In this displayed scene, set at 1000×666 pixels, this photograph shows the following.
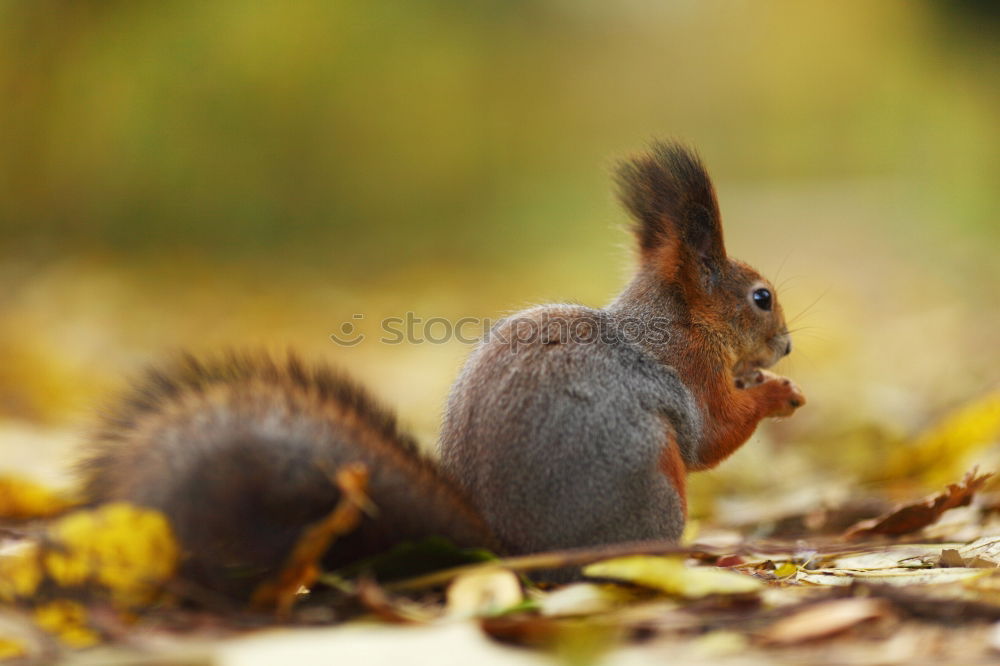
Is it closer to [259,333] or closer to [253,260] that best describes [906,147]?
[253,260]

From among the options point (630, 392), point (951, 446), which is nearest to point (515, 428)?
point (630, 392)

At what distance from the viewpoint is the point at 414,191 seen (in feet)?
30.6

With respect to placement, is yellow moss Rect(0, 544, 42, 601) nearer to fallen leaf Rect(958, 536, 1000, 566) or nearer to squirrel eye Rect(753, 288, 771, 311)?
fallen leaf Rect(958, 536, 1000, 566)

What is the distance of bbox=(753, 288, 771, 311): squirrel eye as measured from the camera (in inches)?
87.1

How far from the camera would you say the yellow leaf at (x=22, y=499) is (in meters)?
2.29

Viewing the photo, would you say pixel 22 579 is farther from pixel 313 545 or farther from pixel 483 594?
pixel 483 594

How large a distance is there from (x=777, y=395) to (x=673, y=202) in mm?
453

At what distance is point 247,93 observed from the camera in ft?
26.1

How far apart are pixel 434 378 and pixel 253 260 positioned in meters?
3.93

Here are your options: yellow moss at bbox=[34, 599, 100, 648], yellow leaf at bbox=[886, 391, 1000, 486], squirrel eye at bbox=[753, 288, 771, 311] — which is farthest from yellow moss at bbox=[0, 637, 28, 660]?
yellow leaf at bbox=[886, 391, 1000, 486]

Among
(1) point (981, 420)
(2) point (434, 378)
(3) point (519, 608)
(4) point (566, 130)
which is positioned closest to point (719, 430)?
(3) point (519, 608)

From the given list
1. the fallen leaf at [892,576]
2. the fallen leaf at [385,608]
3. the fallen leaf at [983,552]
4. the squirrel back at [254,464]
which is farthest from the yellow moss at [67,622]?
the fallen leaf at [983,552]

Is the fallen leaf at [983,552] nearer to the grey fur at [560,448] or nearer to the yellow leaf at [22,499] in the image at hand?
the grey fur at [560,448]

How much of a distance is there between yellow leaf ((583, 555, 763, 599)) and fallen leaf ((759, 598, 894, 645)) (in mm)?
104
